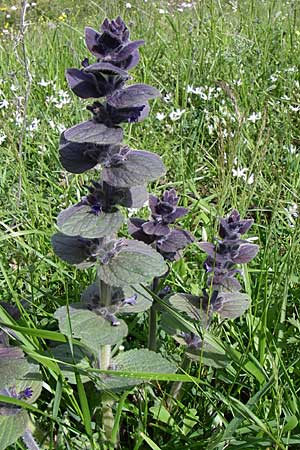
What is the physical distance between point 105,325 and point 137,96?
1.94 ft

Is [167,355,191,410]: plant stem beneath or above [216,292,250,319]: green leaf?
beneath

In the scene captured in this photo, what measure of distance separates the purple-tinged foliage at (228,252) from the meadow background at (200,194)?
0.10m

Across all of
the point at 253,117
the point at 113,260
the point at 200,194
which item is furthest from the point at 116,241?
the point at 253,117

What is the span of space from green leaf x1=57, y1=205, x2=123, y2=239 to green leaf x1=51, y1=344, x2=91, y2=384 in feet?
1.19

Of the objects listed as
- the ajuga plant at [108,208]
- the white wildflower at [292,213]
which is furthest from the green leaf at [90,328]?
the white wildflower at [292,213]

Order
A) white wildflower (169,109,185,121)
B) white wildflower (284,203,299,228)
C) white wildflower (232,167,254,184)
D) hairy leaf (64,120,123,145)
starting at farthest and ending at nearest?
white wildflower (169,109,185,121) < white wildflower (232,167,254,184) < white wildflower (284,203,299,228) < hairy leaf (64,120,123,145)

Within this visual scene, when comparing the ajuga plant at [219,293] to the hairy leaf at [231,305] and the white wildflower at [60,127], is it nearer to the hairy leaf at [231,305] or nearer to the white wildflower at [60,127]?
the hairy leaf at [231,305]

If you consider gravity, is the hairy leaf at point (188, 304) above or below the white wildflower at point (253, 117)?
above

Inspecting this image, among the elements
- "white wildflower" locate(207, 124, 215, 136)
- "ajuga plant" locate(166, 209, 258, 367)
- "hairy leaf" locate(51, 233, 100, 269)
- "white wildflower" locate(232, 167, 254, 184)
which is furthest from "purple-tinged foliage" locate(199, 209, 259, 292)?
"white wildflower" locate(207, 124, 215, 136)

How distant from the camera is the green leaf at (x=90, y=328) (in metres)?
1.33

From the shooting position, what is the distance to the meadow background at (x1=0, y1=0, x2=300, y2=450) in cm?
146

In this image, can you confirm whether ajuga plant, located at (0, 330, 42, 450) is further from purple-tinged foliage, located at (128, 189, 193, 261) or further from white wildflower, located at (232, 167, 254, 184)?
white wildflower, located at (232, 167, 254, 184)

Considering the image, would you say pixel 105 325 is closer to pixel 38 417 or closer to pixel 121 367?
pixel 121 367

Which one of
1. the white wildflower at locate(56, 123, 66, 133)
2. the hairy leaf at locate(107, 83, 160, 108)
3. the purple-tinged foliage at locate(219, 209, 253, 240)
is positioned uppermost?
the hairy leaf at locate(107, 83, 160, 108)
